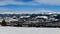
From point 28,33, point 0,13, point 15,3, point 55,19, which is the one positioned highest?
point 15,3

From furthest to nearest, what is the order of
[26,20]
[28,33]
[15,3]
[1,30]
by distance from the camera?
[15,3], [26,20], [1,30], [28,33]

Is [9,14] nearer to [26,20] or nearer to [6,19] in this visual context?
[6,19]

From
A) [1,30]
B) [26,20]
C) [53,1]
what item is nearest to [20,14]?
[26,20]

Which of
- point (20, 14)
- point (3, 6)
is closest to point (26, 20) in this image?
point (20, 14)

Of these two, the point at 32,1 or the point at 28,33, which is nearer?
the point at 28,33

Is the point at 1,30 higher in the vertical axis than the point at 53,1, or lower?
lower

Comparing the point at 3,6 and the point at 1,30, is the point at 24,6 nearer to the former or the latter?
the point at 3,6

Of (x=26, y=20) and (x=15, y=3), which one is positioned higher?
(x=15, y=3)

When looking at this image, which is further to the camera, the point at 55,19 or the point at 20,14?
the point at 20,14

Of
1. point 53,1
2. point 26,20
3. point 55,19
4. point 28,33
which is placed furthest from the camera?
point 53,1
